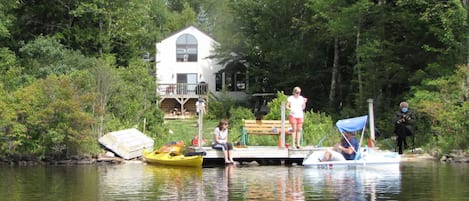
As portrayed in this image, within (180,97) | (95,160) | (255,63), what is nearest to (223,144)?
(95,160)

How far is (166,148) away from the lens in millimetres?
26328

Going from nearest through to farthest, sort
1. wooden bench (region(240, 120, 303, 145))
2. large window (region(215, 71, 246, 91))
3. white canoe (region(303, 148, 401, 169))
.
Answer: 1. white canoe (region(303, 148, 401, 169))
2. wooden bench (region(240, 120, 303, 145))
3. large window (region(215, 71, 246, 91))

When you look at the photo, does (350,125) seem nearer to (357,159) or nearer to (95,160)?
(357,159)

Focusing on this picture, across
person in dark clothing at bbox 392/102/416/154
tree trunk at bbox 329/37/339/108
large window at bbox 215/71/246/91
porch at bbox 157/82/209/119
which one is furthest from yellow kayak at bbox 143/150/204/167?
large window at bbox 215/71/246/91

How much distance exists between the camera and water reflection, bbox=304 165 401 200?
54.5ft

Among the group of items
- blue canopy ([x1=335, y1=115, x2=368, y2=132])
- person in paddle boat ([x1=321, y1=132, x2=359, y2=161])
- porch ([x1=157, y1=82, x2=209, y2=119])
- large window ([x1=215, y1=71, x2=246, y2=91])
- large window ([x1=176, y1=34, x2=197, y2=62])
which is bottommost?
person in paddle boat ([x1=321, y1=132, x2=359, y2=161])

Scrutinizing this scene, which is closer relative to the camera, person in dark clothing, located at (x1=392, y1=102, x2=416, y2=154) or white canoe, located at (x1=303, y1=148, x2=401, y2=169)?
white canoe, located at (x1=303, y1=148, x2=401, y2=169)

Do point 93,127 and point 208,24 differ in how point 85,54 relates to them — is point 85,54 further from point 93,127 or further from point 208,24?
Answer: point 208,24

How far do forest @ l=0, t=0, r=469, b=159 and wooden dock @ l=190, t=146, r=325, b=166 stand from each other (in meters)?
4.72

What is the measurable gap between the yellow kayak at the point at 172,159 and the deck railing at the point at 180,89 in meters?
32.0

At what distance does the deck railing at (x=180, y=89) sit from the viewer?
58906 mm

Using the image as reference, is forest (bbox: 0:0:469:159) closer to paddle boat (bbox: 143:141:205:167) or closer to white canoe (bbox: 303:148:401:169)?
paddle boat (bbox: 143:141:205:167)

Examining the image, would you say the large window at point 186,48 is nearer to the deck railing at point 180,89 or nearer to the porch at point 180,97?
the porch at point 180,97

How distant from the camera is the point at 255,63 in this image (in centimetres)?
5519
